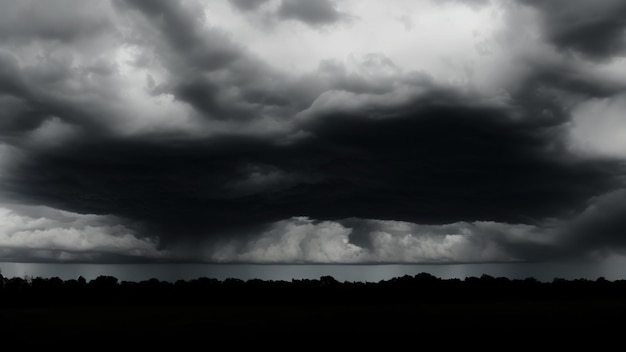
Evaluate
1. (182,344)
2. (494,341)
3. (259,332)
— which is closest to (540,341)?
(494,341)

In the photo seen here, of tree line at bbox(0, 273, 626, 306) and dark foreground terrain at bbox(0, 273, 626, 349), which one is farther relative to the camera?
tree line at bbox(0, 273, 626, 306)

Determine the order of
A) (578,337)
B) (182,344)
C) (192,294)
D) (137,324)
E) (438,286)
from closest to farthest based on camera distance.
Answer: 1. (182,344)
2. (578,337)
3. (137,324)
4. (192,294)
5. (438,286)

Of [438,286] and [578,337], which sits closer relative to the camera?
[578,337]

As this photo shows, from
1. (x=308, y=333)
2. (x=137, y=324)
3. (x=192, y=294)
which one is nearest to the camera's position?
(x=308, y=333)

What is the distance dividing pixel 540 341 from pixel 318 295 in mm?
110300

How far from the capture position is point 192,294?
159 m

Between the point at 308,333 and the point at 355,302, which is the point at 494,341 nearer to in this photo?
the point at 308,333

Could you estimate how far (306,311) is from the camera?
118 m

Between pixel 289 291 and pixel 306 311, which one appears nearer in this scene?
pixel 306 311

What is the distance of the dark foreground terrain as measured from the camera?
66.1 meters

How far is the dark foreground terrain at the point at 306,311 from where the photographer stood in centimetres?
6606

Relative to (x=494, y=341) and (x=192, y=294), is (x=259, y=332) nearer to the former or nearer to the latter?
(x=494, y=341)

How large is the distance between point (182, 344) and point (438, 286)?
13355cm

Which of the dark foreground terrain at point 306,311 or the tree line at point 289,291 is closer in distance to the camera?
the dark foreground terrain at point 306,311
